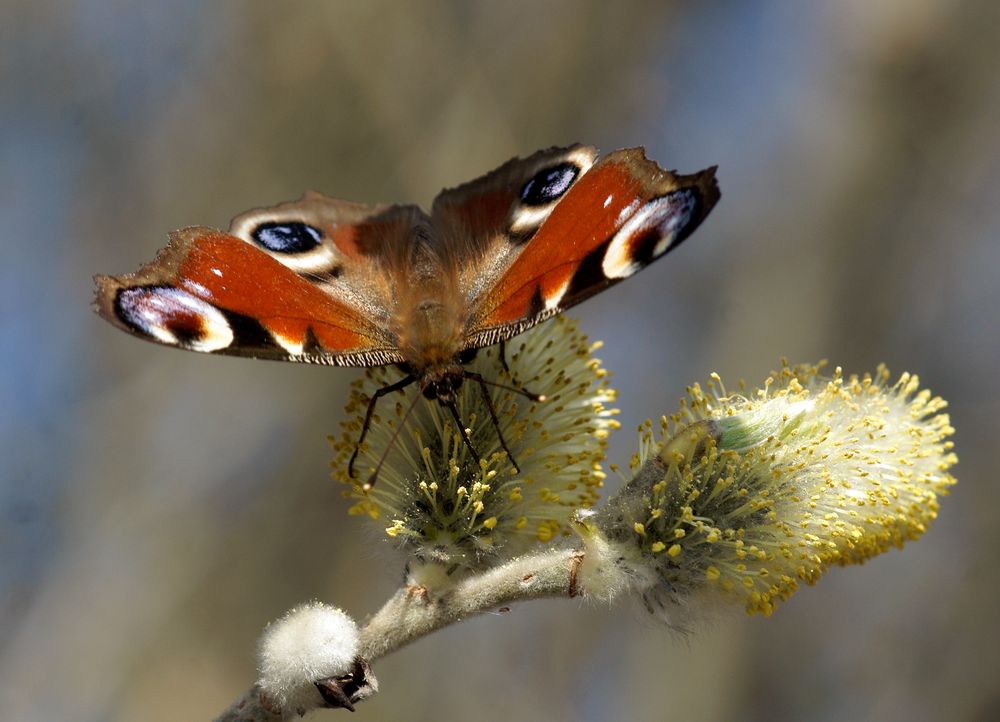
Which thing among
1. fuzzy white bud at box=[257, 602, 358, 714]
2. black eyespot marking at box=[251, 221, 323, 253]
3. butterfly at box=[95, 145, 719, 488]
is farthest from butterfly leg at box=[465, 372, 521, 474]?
black eyespot marking at box=[251, 221, 323, 253]

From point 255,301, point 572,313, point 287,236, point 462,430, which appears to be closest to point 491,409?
point 462,430

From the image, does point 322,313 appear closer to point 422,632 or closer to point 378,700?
point 422,632

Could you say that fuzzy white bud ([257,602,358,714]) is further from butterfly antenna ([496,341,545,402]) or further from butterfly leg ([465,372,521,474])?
butterfly antenna ([496,341,545,402])

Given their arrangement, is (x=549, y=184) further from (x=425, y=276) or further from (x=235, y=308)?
(x=235, y=308)

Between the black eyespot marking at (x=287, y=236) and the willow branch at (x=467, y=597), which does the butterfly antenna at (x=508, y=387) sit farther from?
the black eyespot marking at (x=287, y=236)

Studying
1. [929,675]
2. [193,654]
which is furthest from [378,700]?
[929,675]
